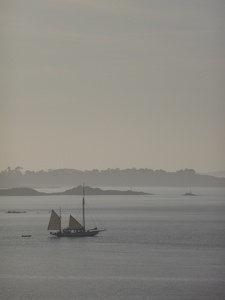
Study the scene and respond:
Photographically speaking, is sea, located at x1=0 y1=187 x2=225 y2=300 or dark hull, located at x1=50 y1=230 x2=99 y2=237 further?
dark hull, located at x1=50 y1=230 x2=99 y2=237

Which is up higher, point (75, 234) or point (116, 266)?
point (75, 234)

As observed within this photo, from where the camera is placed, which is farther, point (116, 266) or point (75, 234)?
point (75, 234)

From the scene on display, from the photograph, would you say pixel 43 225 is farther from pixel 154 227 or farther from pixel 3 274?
pixel 3 274

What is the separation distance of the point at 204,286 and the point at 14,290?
17594mm

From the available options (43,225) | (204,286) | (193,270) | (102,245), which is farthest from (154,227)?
(204,286)

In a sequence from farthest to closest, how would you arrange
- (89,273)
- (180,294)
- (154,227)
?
(154,227)
(89,273)
(180,294)

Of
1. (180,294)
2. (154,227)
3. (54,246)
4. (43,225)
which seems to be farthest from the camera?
(43,225)

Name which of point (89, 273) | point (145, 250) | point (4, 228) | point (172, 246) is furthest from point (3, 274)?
point (4, 228)

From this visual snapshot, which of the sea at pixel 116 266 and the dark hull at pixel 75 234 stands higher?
the dark hull at pixel 75 234

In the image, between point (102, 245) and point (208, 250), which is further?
point (102, 245)

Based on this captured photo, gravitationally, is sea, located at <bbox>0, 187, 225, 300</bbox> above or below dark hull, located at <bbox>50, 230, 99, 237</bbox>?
below

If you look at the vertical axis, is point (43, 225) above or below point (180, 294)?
above

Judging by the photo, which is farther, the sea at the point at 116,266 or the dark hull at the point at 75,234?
the dark hull at the point at 75,234

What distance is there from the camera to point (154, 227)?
15900 centimetres
